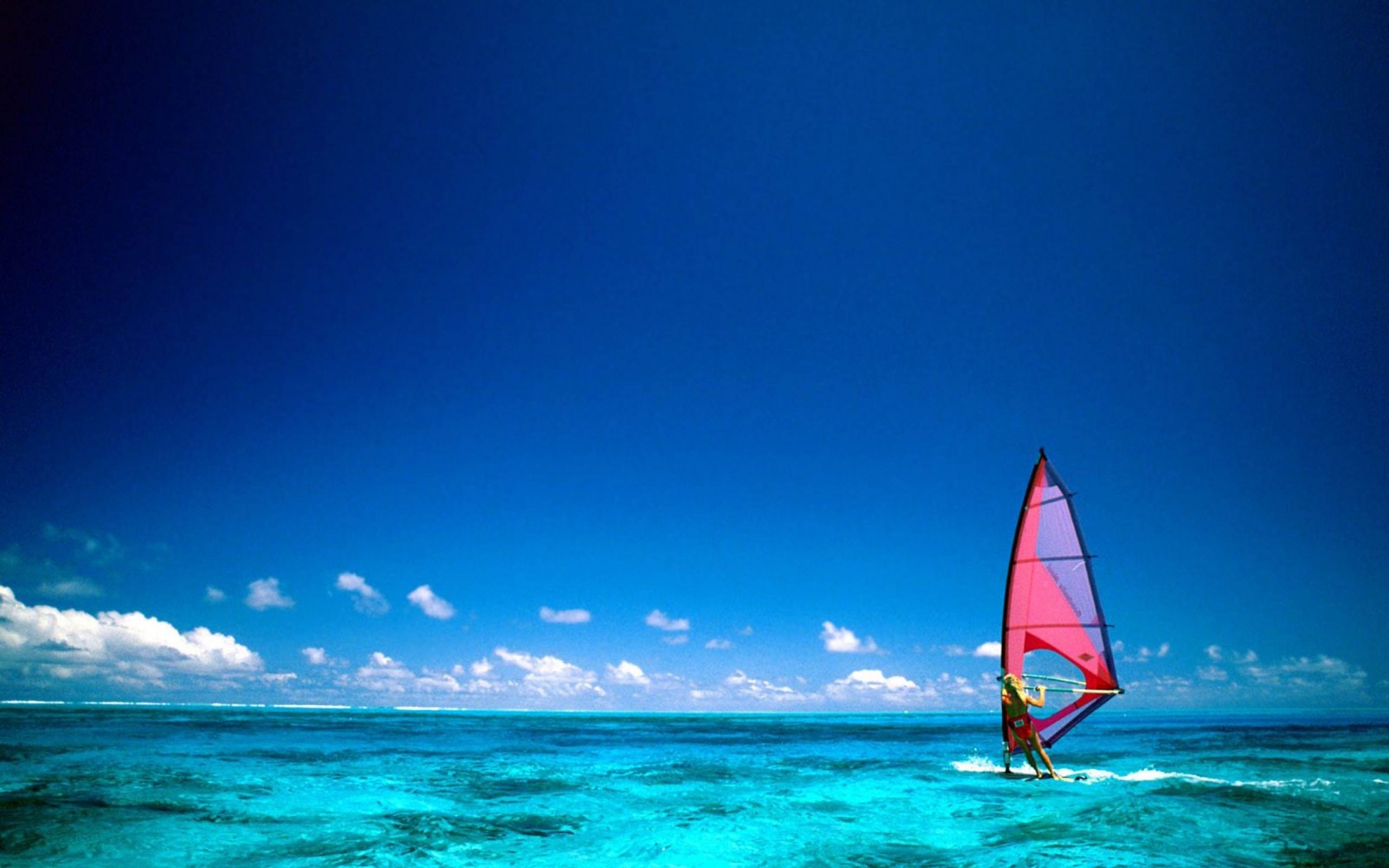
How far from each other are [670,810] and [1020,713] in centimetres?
1080

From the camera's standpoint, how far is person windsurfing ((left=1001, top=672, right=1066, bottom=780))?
733 inches

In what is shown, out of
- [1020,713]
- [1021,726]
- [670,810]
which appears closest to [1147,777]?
[1021,726]

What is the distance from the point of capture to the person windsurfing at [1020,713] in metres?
18.6

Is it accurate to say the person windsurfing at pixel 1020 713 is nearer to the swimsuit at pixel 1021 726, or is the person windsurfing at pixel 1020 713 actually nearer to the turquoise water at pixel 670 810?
the swimsuit at pixel 1021 726

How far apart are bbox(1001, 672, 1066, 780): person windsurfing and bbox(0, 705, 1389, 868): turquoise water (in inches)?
49.0

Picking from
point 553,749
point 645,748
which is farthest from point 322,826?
point 645,748

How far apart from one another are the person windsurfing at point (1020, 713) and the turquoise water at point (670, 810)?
125 centimetres

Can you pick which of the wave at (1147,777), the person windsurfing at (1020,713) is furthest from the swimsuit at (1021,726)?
the wave at (1147,777)

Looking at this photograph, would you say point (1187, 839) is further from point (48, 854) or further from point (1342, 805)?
point (48, 854)

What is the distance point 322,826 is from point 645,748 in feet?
86.8

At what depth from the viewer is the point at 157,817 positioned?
46.7 ft

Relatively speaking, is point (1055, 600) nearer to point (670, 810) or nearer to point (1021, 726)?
point (1021, 726)

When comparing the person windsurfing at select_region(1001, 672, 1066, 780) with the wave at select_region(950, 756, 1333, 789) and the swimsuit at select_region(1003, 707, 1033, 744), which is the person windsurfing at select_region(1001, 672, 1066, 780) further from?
the wave at select_region(950, 756, 1333, 789)

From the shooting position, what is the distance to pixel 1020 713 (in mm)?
19094
